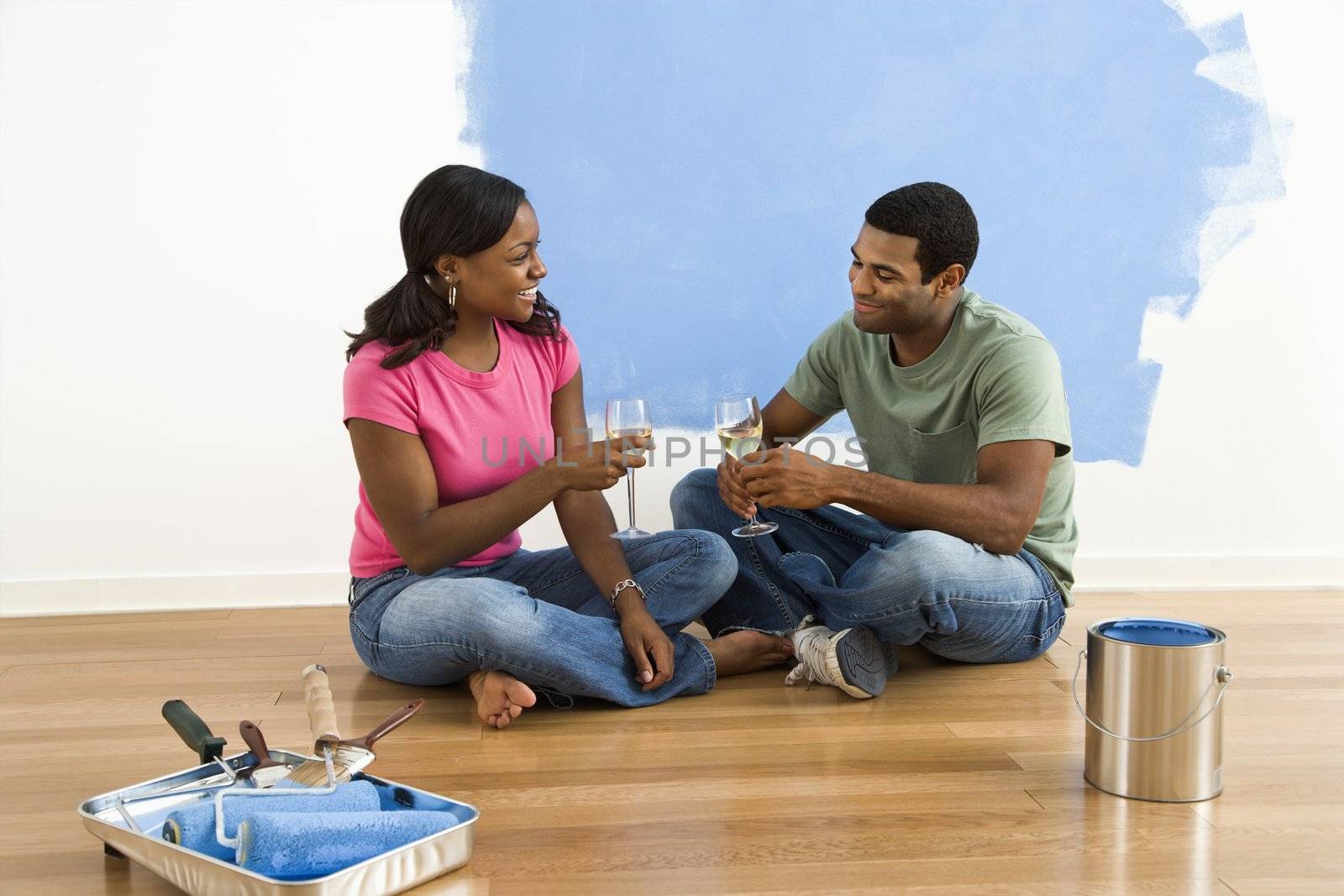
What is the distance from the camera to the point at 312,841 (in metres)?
1.40

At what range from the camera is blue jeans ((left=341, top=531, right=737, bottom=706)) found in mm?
2111

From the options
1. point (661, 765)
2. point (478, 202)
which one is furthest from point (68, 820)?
point (478, 202)

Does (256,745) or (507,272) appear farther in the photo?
(507,272)

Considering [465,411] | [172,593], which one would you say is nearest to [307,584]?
[172,593]

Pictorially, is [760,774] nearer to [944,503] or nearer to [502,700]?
[502,700]

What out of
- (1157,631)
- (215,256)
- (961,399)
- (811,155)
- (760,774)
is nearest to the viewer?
(1157,631)

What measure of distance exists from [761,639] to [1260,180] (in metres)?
1.85

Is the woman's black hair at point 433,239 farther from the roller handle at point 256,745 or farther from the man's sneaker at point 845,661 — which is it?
the man's sneaker at point 845,661

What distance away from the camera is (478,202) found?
215 cm

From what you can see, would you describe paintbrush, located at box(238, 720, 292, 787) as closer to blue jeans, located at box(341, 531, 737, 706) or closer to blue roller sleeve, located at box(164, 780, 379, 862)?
blue roller sleeve, located at box(164, 780, 379, 862)

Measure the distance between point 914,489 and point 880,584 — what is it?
181 mm

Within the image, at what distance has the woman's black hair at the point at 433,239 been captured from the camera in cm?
215

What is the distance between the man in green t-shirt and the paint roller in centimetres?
94

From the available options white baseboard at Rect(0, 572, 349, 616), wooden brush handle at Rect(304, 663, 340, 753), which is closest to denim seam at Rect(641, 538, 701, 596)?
wooden brush handle at Rect(304, 663, 340, 753)
